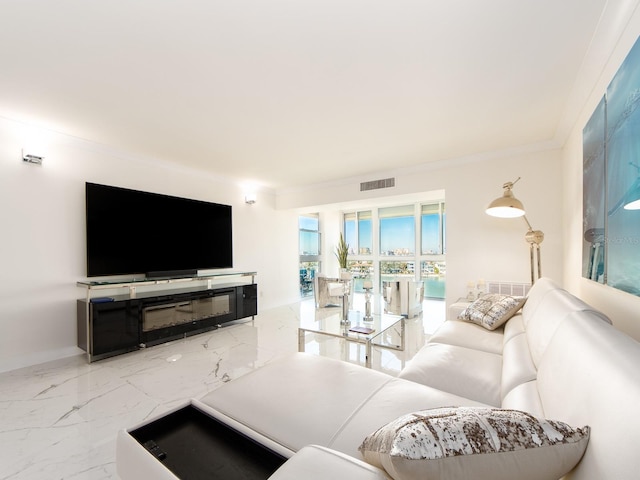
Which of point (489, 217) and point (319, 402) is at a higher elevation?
point (489, 217)

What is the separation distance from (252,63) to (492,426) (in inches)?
90.2

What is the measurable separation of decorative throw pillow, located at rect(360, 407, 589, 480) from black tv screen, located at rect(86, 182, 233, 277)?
373 cm

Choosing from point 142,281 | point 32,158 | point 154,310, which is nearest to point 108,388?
point 154,310

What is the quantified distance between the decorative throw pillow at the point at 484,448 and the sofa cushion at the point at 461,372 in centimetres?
83

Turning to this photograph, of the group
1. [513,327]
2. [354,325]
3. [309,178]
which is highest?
[309,178]

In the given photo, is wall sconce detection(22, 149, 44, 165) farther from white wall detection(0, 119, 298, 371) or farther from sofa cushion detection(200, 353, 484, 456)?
sofa cushion detection(200, 353, 484, 456)

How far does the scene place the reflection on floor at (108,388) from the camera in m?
1.63

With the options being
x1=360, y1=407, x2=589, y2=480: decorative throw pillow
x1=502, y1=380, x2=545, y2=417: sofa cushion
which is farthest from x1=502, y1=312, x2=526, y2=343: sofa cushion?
x1=360, y1=407, x2=589, y2=480: decorative throw pillow

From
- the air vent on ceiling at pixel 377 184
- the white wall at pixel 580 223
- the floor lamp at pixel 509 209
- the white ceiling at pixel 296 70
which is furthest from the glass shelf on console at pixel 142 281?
the white wall at pixel 580 223

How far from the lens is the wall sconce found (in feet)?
9.44

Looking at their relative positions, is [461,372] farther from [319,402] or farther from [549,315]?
[319,402]

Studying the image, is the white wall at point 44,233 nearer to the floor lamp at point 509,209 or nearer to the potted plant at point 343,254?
the potted plant at point 343,254

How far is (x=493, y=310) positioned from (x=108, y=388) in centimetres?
336

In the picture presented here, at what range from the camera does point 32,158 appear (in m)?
2.90
